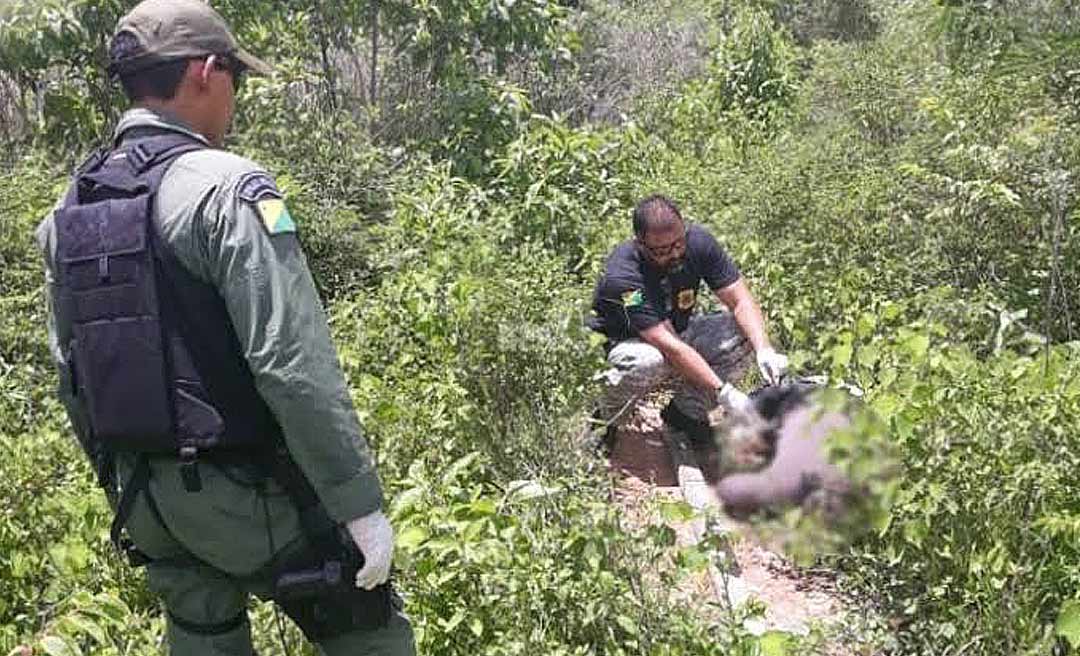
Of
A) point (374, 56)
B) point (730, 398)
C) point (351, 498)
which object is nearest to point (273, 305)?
point (351, 498)

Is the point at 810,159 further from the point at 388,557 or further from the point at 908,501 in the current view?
the point at 388,557

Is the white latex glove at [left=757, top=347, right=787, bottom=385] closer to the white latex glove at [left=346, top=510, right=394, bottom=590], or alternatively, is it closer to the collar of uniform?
the white latex glove at [left=346, top=510, right=394, bottom=590]

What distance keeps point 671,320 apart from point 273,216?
8.14 feet

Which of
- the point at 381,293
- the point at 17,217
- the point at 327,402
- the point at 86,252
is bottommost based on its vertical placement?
the point at 17,217

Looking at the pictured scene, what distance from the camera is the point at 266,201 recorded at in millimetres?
1803

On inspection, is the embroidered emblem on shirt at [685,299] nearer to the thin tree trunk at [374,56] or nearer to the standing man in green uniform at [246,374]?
the standing man in green uniform at [246,374]

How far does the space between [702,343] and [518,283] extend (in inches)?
30.8

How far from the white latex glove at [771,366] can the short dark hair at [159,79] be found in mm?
2202

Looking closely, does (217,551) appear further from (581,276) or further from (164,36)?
(581,276)

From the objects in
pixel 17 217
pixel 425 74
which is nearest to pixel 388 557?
pixel 17 217

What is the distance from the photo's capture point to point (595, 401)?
153 inches

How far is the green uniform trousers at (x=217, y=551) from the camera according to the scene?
1.92 metres

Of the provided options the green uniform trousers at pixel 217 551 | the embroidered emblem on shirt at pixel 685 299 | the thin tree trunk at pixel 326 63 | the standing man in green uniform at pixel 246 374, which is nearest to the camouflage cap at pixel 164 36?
the standing man in green uniform at pixel 246 374

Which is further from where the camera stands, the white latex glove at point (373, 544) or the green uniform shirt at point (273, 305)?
the white latex glove at point (373, 544)
